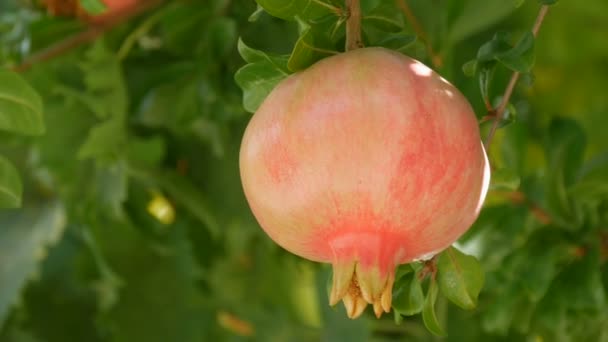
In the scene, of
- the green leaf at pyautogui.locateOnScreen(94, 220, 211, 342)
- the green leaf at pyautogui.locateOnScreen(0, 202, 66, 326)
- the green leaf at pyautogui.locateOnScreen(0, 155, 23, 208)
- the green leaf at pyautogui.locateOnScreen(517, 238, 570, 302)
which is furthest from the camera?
the green leaf at pyautogui.locateOnScreen(94, 220, 211, 342)

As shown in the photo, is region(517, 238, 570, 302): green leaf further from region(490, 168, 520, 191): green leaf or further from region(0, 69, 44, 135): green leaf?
region(0, 69, 44, 135): green leaf

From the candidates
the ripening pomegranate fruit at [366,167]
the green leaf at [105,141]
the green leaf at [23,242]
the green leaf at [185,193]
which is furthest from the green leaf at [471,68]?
the green leaf at [23,242]

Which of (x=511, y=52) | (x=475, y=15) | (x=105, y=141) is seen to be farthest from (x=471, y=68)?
(x=105, y=141)

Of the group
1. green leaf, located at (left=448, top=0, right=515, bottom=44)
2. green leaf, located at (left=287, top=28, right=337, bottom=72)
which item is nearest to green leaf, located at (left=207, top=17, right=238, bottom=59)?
green leaf, located at (left=448, top=0, right=515, bottom=44)

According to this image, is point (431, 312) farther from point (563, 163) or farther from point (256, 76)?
point (563, 163)

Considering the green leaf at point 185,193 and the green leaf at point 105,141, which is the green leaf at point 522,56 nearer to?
the green leaf at point 105,141
